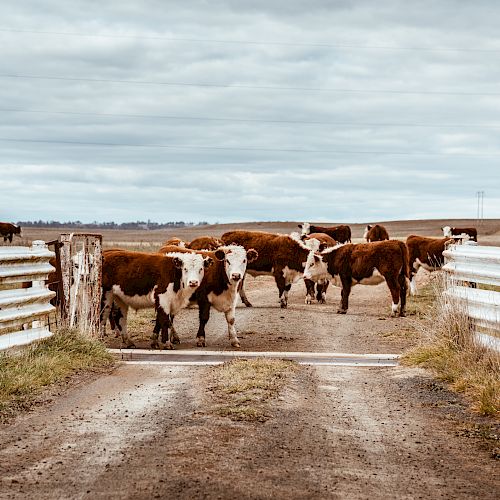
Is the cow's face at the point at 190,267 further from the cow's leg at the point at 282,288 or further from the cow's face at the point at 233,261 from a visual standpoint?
the cow's leg at the point at 282,288

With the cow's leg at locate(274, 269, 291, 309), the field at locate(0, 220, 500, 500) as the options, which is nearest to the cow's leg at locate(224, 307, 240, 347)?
the field at locate(0, 220, 500, 500)

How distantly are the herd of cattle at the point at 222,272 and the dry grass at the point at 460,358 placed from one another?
435 centimetres

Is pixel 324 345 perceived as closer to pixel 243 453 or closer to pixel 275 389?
pixel 275 389

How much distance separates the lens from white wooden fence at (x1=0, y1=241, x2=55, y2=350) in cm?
1119

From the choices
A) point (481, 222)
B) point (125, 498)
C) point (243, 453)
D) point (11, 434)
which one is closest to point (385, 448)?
point (243, 453)

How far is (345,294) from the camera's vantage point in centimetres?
2305

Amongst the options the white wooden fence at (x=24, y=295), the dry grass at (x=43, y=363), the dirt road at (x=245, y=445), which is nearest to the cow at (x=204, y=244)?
the white wooden fence at (x=24, y=295)

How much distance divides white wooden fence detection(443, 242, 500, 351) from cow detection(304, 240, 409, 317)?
959 cm

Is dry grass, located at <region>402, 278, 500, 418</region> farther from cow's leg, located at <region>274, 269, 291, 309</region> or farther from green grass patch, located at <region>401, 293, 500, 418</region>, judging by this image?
cow's leg, located at <region>274, 269, 291, 309</region>

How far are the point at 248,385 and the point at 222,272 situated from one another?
7555 millimetres

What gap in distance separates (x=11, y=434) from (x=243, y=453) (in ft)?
7.15

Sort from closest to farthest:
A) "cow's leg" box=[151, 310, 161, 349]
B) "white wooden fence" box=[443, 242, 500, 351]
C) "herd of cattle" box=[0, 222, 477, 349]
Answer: "white wooden fence" box=[443, 242, 500, 351], "cow's leg" box=[151, 310, 161, 349], "herd of cattle" box=[0, 222, 477, 349]

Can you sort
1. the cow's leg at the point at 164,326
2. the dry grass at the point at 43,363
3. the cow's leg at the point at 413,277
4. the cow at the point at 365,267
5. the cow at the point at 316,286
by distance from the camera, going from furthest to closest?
1. the cow's leg at the point at 413,277
2. the cow at the point at 316,286
3. the cow at the point at 365,267
4. the cow's leg at the point at 164,326
5. the dry grass at the point at 43,363

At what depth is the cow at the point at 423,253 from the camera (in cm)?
2919
